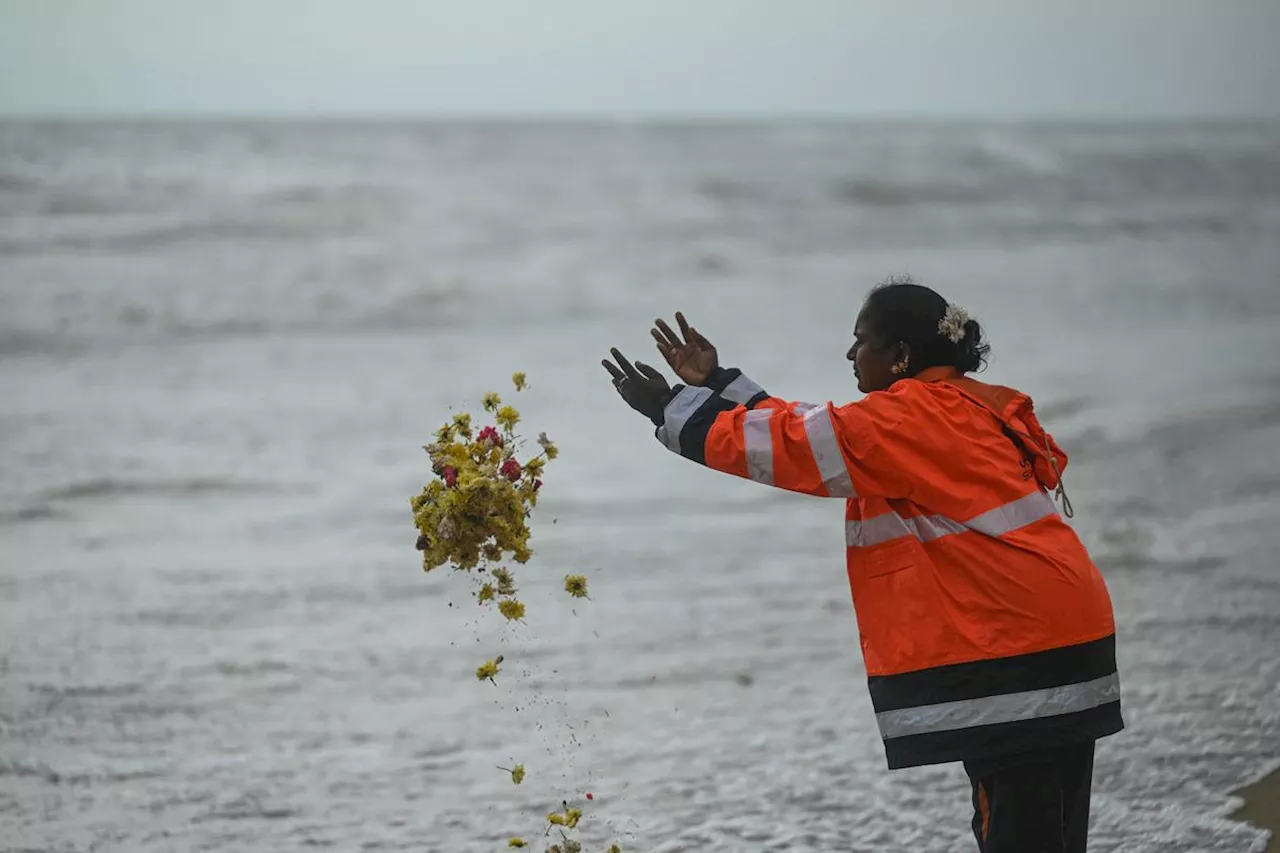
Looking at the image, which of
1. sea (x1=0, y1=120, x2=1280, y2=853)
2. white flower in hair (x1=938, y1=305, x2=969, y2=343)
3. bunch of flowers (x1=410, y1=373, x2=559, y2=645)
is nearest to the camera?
white flower in hair (x1=938, y1=305, x2=969, y2=343)

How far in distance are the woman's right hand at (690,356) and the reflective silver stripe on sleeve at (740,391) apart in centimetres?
4

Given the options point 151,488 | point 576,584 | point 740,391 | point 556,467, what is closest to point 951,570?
point 740,391

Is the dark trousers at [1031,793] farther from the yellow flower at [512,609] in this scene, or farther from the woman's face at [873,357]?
the yellow flower at [512,609]

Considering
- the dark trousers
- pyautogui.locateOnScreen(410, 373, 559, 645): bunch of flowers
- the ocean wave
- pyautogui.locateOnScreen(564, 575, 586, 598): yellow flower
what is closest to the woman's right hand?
pyautogui.locateOnScreen(410, 373, 559, 645): bunch of flowers

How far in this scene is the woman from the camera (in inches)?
73.5

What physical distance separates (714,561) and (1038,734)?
135 inches

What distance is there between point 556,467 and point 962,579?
17.9 feet

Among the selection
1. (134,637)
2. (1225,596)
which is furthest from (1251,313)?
(134,637)

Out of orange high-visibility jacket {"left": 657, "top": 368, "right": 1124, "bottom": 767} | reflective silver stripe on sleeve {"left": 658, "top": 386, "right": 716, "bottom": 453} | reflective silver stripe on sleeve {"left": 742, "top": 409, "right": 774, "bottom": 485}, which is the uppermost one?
reflective silver stripe on sleeve {"left": 658, "top": 386, "right": 716, "bottom": 453}

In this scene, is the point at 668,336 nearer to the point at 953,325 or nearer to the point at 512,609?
the point at 953,325

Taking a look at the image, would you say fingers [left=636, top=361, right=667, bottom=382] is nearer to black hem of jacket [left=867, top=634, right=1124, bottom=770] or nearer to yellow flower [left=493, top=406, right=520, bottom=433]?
yellow flower [left=493, top=406, right=520, bottom=433]

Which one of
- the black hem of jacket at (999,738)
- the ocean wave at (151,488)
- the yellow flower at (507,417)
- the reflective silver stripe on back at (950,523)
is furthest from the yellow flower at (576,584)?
the ocean wave at (151,488)

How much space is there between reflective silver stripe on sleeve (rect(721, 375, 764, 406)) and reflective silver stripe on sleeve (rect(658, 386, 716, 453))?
4 cm

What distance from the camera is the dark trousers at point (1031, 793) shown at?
1913 millimetres
